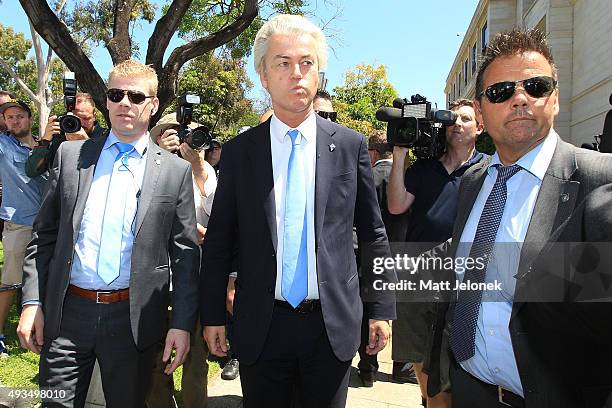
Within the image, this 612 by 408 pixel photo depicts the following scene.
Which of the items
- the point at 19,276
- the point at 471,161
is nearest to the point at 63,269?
the point at 471,161

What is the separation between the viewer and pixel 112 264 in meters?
2.30

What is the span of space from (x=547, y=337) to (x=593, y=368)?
15 centimetres

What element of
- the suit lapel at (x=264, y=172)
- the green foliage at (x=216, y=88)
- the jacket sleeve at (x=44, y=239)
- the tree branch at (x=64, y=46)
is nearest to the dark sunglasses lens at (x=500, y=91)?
the suit lapel at (x=264, y=172)

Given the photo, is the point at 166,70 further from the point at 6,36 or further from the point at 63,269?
the point at 6,36

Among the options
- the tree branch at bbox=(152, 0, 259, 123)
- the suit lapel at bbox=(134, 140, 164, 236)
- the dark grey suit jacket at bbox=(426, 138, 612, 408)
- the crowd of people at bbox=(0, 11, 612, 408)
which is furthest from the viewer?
the tree branch at bbox=(152, 0, 259, 123)

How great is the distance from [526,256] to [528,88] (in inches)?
26.8

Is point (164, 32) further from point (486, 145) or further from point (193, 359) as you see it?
point (486, 145)

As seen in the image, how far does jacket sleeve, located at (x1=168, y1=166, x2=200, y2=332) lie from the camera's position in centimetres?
237

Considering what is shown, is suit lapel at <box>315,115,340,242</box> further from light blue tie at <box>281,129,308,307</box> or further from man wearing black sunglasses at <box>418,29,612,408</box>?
man wearing black sunglasses at <box>418,29,612,408</box>

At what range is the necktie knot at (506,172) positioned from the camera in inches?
71.4

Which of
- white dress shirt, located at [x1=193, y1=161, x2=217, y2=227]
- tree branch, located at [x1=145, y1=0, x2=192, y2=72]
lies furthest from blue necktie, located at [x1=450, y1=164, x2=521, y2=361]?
tree branch, located at [x1=145, y1=0, x2=192, y2=72]

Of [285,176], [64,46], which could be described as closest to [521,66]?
[285,176]

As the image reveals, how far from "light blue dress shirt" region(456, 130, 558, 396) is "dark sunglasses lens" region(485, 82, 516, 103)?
226mm

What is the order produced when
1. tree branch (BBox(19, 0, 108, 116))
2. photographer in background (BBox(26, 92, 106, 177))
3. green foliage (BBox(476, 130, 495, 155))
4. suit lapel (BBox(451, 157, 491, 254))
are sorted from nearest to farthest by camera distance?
suit lapel (BBox(451, 157, 491, 254)) → photographer in background (BBox(26, 92, 106, 177)) → tree branch (BBox(19, 0, 108, 116)) → green foliage (BBox(476, 130, 495, 155))
